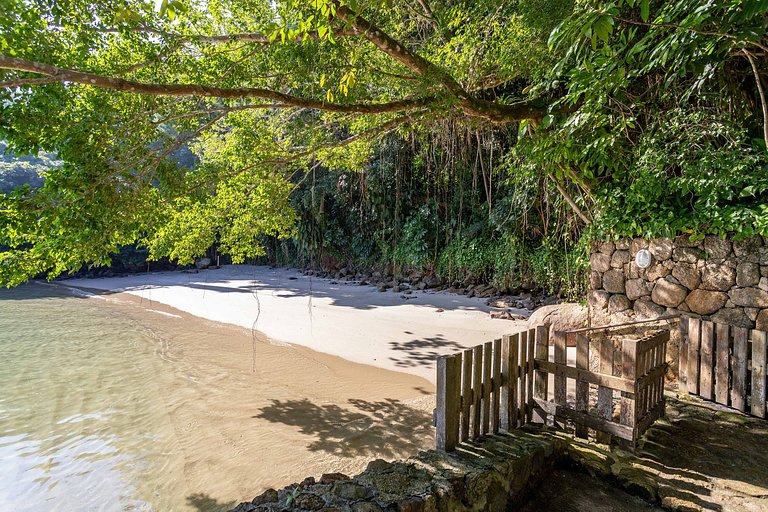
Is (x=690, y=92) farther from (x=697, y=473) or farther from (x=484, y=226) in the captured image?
(x=484, y=226)

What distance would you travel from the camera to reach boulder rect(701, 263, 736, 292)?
4.13m

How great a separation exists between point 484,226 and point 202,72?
30.9 feet

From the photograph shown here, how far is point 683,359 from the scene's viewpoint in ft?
14.0

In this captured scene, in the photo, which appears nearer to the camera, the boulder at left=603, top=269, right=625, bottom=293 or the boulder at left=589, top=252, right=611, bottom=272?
the boulder at left=603, top=269, right=625, bottom=293

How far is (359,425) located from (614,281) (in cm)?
381

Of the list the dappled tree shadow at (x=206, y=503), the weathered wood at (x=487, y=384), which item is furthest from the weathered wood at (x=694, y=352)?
the dappled tree shadow at (x=206, y=503)

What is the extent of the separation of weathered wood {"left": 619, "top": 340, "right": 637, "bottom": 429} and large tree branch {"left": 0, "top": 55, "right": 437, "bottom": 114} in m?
3.11

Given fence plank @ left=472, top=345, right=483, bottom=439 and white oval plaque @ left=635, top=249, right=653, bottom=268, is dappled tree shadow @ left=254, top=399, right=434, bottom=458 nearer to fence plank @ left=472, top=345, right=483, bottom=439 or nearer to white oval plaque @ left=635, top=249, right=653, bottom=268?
fence plank @ left=472, top=345, right=483, bottom=439

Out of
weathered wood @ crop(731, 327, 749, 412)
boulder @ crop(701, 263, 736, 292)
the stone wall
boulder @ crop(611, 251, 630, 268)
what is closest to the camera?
weathered wood @ crop(731, 327, 749, 412)

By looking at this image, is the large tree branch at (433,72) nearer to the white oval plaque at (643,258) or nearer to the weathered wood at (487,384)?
the white oval plaque at (643,258)

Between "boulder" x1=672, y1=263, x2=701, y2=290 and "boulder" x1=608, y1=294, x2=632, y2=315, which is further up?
"boulder" x1=672, y1=263, x2=701, y2=290

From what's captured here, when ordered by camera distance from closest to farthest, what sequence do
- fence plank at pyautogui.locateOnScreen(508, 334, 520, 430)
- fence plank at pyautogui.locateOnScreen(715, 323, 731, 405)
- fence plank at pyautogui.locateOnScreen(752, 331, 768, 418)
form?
fence plank at pyautogui.locateOnScreen(508, 334, 520, 430)
fence plank at pyautogui.locateOnScreen(752, 331, 768, 418)
fence plank at pyautogui.locateOnScreen(715, 323, 731, 405)

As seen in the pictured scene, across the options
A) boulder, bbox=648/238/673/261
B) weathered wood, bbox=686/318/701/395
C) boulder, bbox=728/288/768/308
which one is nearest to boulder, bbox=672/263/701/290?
boulder, bbox=648/238/673/261

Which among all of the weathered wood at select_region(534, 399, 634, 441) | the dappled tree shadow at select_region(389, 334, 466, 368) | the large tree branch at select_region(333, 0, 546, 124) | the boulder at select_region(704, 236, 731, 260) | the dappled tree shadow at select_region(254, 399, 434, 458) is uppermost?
the large tree branch at select_region(333, 0, 546, 124)
